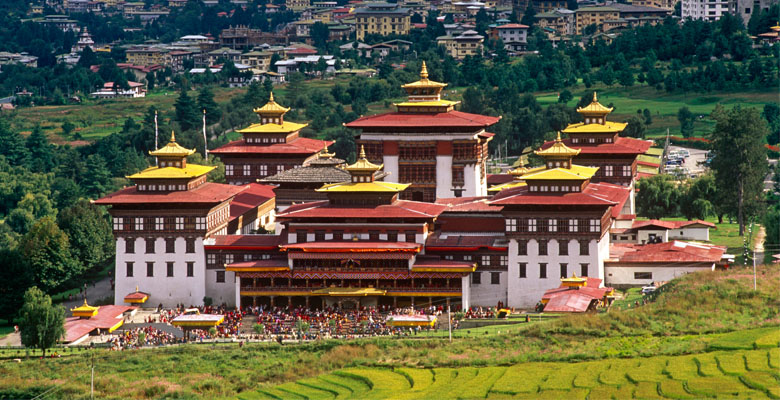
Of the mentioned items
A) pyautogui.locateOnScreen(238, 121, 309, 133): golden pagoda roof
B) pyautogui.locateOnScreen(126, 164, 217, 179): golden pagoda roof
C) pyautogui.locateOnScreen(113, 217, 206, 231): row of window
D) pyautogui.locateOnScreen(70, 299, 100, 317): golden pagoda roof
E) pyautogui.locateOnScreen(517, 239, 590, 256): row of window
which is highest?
pyautogui.locateOnScreen(238, 121, 309, 133): golden pagoda roof

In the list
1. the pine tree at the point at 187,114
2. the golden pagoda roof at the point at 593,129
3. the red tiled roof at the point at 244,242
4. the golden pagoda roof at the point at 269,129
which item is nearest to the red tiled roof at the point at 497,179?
the golden pagoda roof at the point at 593,129

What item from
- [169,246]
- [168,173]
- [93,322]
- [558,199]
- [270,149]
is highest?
[168,173]

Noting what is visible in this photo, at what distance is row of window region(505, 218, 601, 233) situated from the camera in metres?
88.9

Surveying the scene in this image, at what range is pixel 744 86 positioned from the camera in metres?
154

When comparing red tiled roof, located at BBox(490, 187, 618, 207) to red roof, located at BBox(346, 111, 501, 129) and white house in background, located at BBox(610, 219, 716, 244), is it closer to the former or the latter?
white house in background, located at BBox(610, 219, 716, 244)

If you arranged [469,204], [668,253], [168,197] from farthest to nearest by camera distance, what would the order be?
[469,204]
[168,197]
[668,253]

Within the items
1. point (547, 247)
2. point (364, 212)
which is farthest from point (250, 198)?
point (547, 247)

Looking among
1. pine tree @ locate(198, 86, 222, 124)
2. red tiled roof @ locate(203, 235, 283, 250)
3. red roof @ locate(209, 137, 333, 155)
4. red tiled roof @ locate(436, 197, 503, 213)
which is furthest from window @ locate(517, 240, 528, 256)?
pine tree @ locate(198, 86, 222, 124)

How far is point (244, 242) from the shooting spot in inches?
3688

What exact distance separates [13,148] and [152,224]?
2687 inches

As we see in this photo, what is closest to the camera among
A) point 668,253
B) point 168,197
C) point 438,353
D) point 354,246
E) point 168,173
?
point 438,353

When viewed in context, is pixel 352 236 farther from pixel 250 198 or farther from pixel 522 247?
pixel 250 198

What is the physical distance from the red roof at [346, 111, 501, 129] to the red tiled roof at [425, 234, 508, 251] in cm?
1498

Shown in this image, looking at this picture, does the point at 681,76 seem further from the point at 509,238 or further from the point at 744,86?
the point at 509,238
